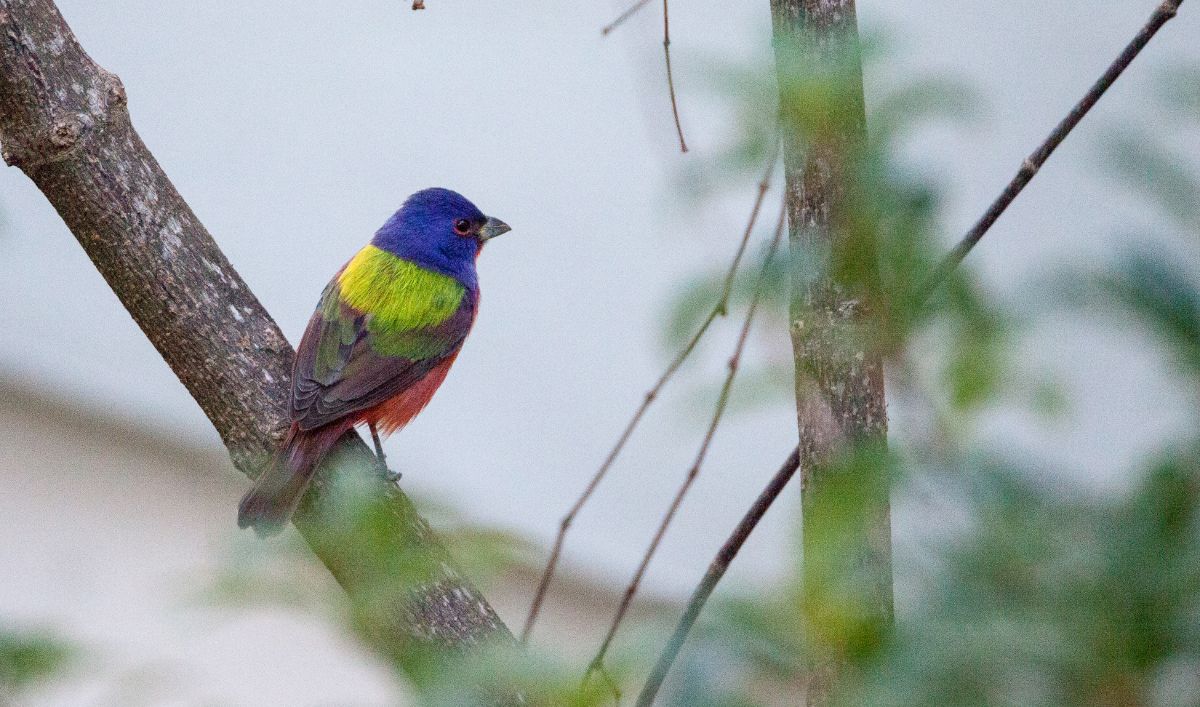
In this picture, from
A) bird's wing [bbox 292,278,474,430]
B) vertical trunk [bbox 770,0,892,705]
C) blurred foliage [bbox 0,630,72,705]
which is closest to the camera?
vertical trunk [bbox 770,0,892,705]

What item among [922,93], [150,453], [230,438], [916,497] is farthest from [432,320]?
[150,453]

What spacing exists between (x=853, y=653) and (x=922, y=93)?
447mm

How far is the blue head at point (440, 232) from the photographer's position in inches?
141

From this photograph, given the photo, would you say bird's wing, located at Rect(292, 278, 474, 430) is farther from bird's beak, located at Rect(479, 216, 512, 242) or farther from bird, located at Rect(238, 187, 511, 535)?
bird's beak, located at Rect(479, 216, 512, 242)

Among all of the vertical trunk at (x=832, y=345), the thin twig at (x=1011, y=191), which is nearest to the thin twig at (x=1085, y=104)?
the thin twig at (x=1011, y=191)

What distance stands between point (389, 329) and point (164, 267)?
103 centimetres

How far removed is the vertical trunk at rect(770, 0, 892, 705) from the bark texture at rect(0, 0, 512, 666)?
0.66 meters

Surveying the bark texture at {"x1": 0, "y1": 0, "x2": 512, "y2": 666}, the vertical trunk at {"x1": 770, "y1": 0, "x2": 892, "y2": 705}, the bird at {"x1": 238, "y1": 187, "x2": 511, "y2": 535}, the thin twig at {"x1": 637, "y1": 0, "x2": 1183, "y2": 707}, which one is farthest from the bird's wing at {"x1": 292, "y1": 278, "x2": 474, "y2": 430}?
the vertical trunk at {"x1": 770, "y1": 0, "x2": 892, "y2": 705}

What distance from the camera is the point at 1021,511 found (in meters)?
0.66

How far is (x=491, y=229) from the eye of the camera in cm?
386

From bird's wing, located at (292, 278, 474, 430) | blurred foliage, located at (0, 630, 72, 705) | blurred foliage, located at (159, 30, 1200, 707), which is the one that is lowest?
bird's wing, located at (292, 278, 474, 430)

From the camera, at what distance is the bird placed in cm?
257

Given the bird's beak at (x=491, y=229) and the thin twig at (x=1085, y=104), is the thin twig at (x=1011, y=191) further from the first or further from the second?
the bird's beak at (x=491, y=229)

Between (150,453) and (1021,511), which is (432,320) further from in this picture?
(150,453)
